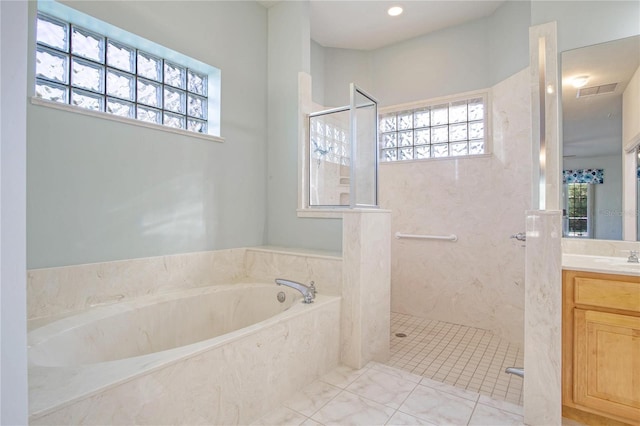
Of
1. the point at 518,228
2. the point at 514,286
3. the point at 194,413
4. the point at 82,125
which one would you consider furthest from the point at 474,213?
the point at 82,125

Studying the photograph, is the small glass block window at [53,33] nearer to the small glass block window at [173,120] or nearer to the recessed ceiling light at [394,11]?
the small glass block window at [173,120]

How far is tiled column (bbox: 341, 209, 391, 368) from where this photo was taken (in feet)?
7.12

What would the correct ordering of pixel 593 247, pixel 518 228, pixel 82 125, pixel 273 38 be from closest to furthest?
pixel 82 125
pixel 593 247
pixel 518 228
pixel 273 38

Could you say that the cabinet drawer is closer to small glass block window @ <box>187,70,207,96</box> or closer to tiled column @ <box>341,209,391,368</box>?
→ tiled column @ <box>341,209,391,368</box>

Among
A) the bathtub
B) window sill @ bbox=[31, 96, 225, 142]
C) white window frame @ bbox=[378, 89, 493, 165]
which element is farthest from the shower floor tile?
window sill @ bbox=[31, 96, 225, 142]

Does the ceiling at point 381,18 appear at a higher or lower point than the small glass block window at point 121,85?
higher

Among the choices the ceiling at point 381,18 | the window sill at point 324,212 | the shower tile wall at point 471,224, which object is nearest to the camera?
the window sill at point 324,212

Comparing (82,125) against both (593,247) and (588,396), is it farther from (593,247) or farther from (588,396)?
(593,247)

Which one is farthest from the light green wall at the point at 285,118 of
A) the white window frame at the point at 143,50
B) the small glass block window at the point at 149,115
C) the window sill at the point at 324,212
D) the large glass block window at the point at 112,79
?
the small glass block window at the point at 149,115

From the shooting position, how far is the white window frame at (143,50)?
179 centimetres

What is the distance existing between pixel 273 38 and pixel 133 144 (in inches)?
67.9

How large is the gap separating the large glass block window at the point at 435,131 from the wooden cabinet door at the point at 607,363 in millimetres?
2016

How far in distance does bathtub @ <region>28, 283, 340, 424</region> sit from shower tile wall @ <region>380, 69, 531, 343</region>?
1.64m

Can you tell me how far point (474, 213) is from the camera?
3162mm
